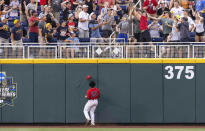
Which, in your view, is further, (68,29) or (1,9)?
(1,9)

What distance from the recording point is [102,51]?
1823 cm

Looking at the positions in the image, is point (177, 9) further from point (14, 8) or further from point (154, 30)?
point (14, 8)

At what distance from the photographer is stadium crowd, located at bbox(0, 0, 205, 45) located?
19.5 m

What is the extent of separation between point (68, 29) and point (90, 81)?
3272mm

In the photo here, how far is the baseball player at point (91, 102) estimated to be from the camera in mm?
17875

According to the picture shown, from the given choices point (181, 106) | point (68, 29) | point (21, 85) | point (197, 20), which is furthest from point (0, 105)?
point (197, 20)

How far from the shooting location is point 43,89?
60.8 feet

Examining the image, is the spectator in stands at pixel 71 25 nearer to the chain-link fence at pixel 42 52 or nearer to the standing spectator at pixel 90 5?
the standing spectator at pixel 90 5

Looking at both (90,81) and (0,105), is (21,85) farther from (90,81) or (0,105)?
(90,81)

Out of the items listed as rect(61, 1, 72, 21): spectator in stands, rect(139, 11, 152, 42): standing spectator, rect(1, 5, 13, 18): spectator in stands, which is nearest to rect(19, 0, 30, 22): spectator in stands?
rect(1, 5, 13, 18): spectator in stands

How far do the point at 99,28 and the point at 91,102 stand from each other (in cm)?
444

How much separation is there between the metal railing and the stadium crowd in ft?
1.65

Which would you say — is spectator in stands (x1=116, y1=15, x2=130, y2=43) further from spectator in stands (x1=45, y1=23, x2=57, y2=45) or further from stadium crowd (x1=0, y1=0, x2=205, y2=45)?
spectator in stands (x1=45, y1=23, x2=57, y2=45)

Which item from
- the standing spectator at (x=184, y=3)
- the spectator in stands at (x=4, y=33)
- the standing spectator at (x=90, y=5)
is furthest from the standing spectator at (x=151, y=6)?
the spectator in stands at (x=4, y=33)
